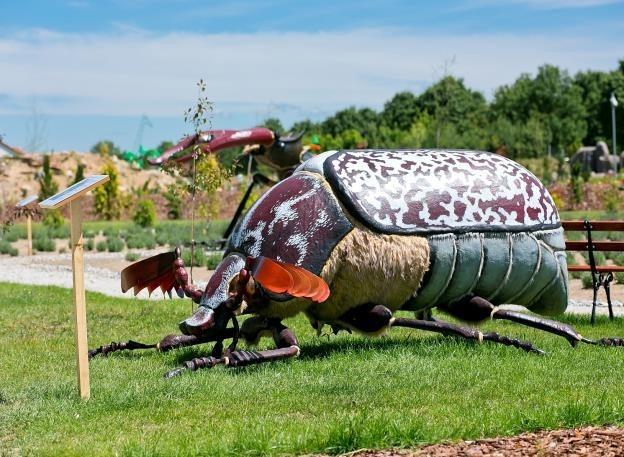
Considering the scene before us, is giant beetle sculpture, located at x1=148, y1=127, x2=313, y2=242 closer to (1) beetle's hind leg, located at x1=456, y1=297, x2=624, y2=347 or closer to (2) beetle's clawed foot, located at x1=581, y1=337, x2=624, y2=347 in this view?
(1) beetle's hind leg, located at x1=456, y1=297, x2=624, y2=347

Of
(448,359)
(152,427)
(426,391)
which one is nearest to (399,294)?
(448,359)

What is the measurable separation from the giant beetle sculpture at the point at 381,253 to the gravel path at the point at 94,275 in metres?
4.56

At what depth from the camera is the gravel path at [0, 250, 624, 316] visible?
1393cm

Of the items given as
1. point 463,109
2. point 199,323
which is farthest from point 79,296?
point 463,109

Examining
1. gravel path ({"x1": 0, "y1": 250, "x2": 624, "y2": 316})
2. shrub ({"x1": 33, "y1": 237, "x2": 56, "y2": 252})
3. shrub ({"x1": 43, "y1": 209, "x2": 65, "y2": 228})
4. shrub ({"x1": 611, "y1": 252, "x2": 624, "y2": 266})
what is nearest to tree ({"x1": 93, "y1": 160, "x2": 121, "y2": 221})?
shrub ({"x1": 43, "y1": 209, "x2": 65, "y2": 228})

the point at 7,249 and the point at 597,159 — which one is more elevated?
the point at 7,249

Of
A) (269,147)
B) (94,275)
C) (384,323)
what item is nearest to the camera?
(384,323)

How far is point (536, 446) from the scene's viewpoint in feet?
17.3

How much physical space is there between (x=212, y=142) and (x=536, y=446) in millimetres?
8061

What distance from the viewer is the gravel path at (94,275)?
13930 millimetres

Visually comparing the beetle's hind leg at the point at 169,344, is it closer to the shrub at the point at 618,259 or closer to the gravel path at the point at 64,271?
the gravel path at the point at 64,271

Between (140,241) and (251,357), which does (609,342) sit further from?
(140,241)

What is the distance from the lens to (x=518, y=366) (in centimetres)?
754

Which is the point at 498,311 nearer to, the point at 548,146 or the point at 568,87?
the point at 548,146
